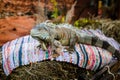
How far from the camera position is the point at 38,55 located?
3.28m

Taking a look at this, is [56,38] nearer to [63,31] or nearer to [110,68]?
[63,31]

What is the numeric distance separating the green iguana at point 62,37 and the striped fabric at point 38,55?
→ 0.09 meters

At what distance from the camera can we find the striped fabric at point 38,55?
3.28 m

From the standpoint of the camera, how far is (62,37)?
11.5ft

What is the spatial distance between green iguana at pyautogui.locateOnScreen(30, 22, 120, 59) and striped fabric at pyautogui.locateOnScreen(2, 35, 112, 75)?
0.09 m

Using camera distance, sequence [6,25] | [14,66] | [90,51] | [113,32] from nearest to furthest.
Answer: [14,66] → [90,51] → [6,25] → [113,32]

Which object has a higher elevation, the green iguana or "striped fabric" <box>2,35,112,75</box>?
the green iguana

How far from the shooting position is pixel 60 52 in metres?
3.34

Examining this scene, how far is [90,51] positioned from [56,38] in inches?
17.4

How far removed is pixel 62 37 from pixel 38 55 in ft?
1.32

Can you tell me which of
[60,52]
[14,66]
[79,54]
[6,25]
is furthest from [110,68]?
[6,25]

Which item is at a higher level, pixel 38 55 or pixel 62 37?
pixel 62 37

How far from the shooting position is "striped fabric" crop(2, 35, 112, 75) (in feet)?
10.7

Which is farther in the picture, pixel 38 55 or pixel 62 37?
pixel 62 37
